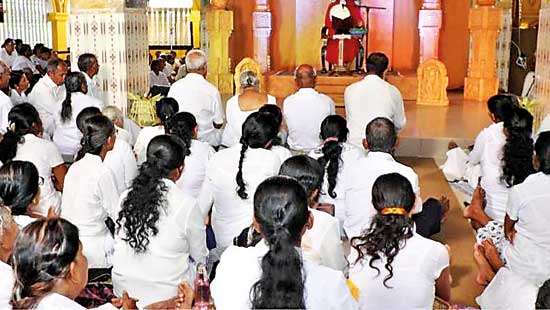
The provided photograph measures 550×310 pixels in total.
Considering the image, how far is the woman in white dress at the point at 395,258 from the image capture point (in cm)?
304

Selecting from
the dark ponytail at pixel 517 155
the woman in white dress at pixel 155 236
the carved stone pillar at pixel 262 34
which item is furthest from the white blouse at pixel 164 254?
the carved stone pillar at pixel 262 34

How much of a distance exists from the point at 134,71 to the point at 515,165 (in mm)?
4879

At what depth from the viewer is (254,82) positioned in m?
6.33

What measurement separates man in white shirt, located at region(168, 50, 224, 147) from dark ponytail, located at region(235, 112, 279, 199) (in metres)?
2.46

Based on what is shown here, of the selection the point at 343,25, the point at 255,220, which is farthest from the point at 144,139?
the point at 343,25

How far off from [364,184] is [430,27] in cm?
871

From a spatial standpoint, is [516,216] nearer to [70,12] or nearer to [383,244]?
[383,244]

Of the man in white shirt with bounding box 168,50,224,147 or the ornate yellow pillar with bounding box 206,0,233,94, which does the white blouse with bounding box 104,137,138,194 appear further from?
the ornate yellow pillar with bounding box 206,0,233,94

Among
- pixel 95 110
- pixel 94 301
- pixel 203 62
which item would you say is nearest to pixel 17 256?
pixel 94 301

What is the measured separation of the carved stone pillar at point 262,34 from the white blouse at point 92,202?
9.00 metres

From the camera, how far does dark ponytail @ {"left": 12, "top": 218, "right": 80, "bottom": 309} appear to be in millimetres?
2338

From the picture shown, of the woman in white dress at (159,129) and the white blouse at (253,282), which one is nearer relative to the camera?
the white blouse at (253,282)

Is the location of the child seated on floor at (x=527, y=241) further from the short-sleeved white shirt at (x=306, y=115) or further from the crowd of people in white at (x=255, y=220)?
the short-sleeved white shirt at (x=306, y=115)

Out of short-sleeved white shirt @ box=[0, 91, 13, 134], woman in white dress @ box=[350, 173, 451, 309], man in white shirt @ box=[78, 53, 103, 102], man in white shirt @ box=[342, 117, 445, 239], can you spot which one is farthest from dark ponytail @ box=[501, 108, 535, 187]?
short-sleeved white shirt @ box=[0, 91, 13, 134]
